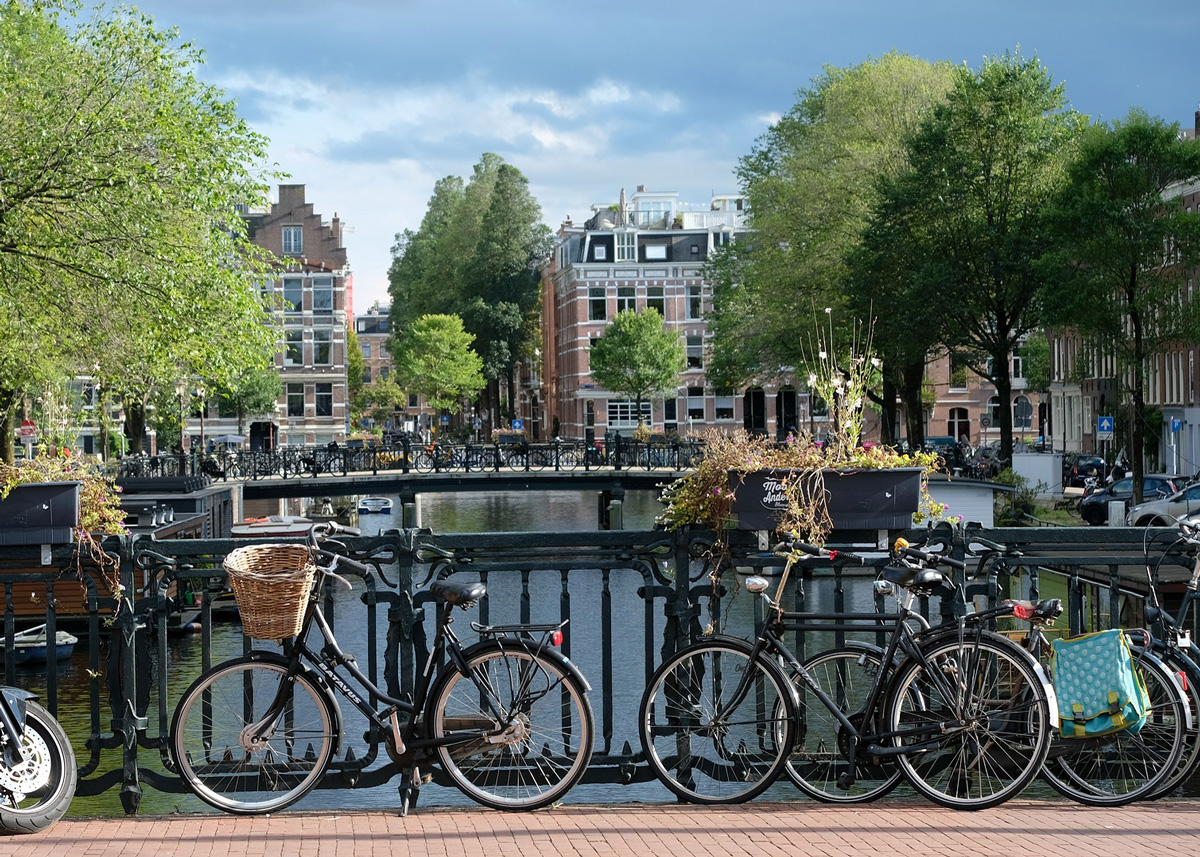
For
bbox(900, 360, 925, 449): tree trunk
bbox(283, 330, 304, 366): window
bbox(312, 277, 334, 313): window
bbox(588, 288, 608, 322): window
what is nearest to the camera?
bbox(900, 360, 925, 449): tree trunk

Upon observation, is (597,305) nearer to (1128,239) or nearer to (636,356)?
(636,356)

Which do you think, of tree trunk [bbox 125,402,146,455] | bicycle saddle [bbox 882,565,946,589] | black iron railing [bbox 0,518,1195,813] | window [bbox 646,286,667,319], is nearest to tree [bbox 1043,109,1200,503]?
tree trunk [bbox 125,402,146,455]

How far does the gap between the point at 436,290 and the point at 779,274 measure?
137 feet

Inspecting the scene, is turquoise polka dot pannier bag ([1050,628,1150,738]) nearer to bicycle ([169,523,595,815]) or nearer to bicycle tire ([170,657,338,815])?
bicycle ([169,523,595,815])

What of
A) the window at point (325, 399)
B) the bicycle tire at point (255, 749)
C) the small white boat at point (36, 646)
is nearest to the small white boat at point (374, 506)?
the window at point (325, 399)

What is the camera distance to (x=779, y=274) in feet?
146

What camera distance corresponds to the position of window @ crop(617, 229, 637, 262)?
265 feet

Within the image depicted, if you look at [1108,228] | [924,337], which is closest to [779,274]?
[924,337]

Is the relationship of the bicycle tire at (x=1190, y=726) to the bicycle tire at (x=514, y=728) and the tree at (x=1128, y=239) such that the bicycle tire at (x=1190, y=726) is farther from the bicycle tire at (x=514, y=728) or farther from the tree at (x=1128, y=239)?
the tree at (x=1128, y=239)

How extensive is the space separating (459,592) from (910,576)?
178cm

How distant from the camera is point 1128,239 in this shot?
32125 millimetres

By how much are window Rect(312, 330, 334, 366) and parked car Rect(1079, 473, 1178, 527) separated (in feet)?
157

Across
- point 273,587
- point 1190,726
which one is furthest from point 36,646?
point 1190,726

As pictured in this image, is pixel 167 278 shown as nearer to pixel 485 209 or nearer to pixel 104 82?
pixel 104 82
